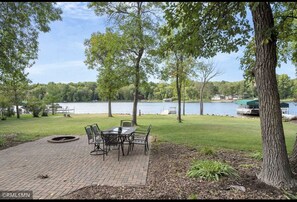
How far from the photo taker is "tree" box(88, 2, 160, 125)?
13148 mm

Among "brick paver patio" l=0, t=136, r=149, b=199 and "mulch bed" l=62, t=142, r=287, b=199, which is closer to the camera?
"mulch bed" l=62, t=142, r=287, b=199

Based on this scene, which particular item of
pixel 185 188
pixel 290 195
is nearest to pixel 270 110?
pixel 290 195

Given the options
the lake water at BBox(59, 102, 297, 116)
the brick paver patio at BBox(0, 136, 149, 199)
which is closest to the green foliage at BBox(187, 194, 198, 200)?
the brick paver patio at BBox(0, 136, 149, 199)

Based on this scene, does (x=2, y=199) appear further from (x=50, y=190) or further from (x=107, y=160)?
(x=107, y=160)

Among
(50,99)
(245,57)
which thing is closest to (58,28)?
(245,57)

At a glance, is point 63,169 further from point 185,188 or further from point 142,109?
point 142,109

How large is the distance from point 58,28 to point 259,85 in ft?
24.6

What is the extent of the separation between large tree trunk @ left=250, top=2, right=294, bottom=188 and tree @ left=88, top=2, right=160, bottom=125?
961cm

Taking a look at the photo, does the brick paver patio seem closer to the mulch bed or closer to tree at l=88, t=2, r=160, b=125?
the mulch bed

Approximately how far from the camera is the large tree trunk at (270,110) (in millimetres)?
4062

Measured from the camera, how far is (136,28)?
13.0 metres

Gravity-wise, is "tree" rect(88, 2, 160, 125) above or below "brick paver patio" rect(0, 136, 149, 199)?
above

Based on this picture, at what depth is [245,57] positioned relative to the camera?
708cm

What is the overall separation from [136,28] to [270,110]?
34.1ft
